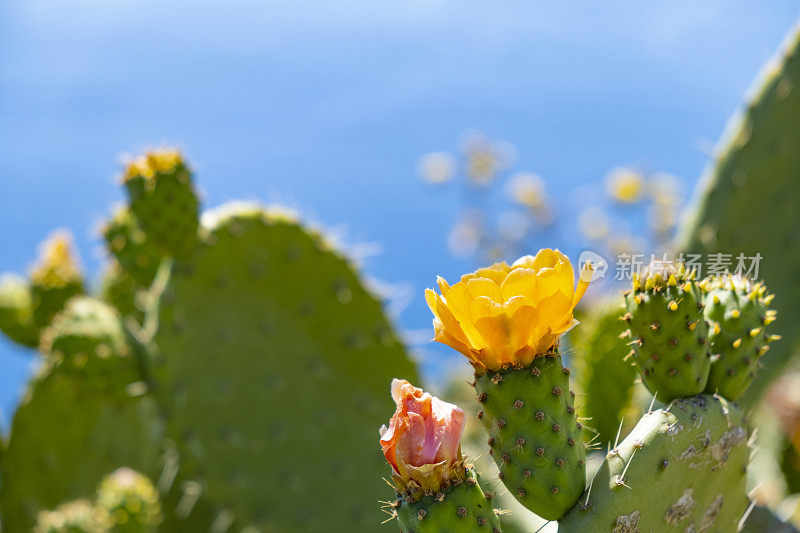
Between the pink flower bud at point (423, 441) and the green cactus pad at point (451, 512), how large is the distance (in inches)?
0.5

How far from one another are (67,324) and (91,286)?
4.06 feet

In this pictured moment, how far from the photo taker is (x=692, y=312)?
3.66 feet

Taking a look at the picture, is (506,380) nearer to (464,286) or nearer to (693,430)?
(464,286)

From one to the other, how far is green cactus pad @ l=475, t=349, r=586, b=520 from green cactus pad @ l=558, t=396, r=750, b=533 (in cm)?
5

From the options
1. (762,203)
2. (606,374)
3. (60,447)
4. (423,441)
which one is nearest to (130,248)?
(60,447)

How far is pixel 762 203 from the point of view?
2.29 meters

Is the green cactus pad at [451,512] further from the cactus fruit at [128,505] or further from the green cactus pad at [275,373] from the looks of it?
the cactus fruit at [128,505]

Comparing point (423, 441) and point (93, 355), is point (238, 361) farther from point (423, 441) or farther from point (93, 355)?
point (423, 441)

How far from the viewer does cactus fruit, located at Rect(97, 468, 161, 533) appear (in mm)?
2203

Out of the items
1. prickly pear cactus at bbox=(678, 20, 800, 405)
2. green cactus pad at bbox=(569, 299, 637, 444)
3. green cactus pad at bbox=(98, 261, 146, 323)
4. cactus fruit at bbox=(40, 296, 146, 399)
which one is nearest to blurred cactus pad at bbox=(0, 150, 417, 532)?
cactus fruit at bbox=(40, 296, 146, 399)

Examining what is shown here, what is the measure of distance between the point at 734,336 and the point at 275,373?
1.46 metres

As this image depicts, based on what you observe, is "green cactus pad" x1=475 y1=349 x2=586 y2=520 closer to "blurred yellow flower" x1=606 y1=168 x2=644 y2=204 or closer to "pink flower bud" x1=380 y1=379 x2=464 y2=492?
"pink flower bud" x1=380 y1=379 x2=464 y2=492

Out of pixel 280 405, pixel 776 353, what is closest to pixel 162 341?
pixel 280 405

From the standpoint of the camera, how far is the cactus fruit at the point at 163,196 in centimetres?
201
